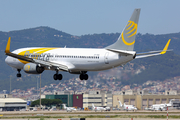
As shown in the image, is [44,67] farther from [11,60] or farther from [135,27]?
[135,27]

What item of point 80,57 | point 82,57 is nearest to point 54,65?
point 80,57

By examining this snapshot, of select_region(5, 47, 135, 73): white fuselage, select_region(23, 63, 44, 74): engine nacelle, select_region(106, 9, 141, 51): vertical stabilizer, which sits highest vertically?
select_region(106, 9, 141, 51): vertical stabilizer

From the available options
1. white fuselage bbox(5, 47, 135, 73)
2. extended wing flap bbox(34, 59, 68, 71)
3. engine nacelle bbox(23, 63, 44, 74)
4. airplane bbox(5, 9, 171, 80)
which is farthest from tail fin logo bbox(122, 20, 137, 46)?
engine nacelle bbox(23, 63, 44, 74)

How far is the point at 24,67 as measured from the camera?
70188 millimetres

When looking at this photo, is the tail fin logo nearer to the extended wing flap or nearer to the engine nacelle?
the extended wing flap

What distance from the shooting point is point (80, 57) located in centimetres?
6825

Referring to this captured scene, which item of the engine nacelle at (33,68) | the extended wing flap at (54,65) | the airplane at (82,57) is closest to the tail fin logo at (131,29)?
the airplane at (82,57)

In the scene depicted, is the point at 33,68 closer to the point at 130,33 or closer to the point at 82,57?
the point at 82,57

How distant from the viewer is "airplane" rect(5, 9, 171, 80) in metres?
65.1

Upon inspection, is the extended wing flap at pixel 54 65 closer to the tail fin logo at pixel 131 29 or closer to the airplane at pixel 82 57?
the airplane at pixel 82 57

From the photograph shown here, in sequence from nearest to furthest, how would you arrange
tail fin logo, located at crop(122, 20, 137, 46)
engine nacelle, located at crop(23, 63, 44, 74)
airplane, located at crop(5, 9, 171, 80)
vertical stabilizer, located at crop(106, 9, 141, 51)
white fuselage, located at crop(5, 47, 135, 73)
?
vertical stabilizer, located at crop(106, 9, 141, 51) → tail fin logo, located at crop(122, 20, 137, 46) → airplane, located at crop(5, 9, 171, 80) → white fuselage, located at crop(5, 47, 135, 73) → engine nacelle, located at crop(23, 63, 44, 74)

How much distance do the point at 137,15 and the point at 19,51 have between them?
23.9 metres

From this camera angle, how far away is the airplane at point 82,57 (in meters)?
65.1

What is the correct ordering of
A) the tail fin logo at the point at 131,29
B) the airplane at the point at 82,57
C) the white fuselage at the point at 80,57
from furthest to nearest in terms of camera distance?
the white fuselage at the point at 80,57 < the airplane at the point at 82,57 < the tail fin logo at the point at 131,29
